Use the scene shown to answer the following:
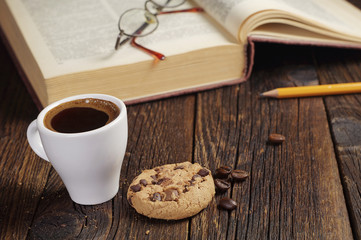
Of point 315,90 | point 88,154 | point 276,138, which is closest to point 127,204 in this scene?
point 88,154

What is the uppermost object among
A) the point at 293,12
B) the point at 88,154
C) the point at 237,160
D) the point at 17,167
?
the point at 293,12

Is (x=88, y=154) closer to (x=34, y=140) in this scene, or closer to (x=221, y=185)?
(x=34, y=140)

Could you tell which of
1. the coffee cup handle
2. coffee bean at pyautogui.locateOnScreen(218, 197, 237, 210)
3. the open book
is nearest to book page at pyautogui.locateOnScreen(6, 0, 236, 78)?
the open book

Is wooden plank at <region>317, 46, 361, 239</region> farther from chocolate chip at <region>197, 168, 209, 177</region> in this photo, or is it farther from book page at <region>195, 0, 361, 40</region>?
chocolate chip at <region>197, 168, 209, 177</region>

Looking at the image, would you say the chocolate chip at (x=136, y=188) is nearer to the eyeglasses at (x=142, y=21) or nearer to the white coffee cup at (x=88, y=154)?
the white coffee cup at (x=88, y=154)

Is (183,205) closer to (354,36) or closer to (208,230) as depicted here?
(208,230)

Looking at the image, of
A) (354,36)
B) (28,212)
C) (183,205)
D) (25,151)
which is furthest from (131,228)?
(354,36)
